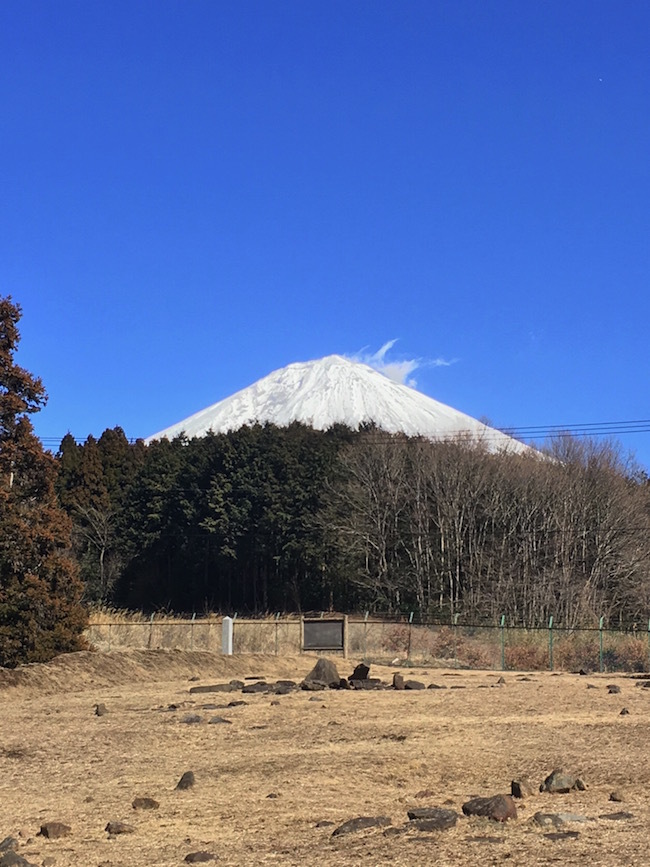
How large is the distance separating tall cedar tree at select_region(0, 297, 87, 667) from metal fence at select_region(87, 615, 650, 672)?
838 cm

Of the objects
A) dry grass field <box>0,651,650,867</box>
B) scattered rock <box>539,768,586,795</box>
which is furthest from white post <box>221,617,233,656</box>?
scattered rock <box>539,768,586,795</box>

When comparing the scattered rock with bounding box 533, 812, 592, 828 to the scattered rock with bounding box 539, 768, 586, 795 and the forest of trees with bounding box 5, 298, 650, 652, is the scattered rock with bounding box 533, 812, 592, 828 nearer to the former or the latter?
the scattered rock with bounding box 539, 768, 586, 795

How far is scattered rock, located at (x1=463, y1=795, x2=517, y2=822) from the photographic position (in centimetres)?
943

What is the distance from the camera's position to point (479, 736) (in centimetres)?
1599

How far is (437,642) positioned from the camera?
3919 cm

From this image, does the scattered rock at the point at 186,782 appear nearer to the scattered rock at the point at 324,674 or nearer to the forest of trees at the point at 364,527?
the scattered rock at the point at 324,674

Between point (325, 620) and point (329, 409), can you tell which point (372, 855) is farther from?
point (329, 409)

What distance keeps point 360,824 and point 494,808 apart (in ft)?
4.33

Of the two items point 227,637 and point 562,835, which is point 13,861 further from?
point 227,637

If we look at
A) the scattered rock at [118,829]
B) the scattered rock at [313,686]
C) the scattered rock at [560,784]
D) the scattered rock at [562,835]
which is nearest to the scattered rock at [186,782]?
the scattered rock at [118,829]

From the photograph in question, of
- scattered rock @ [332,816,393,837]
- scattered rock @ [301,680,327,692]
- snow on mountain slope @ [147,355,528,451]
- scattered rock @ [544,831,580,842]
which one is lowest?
scattered rock @ [301,680,327,692]

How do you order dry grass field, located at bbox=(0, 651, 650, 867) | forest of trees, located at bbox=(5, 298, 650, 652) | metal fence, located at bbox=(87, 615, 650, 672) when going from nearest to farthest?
1. dry grass field, located at bbox=(0, 651, 650, 867)
2. metal fence, located at bbox=(87, 615, 650, 672)
3. forest of trees, located at bbox=(5, 298, 650, 652)

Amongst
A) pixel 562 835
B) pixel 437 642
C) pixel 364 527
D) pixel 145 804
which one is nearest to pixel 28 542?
pixel 437 642

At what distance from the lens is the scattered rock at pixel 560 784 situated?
1094cm
